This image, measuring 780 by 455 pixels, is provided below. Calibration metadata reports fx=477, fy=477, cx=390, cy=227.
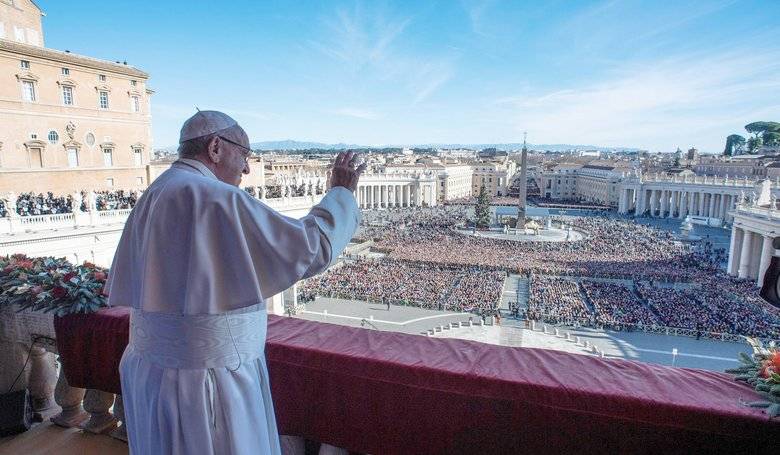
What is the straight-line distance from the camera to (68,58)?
14234 millimetres

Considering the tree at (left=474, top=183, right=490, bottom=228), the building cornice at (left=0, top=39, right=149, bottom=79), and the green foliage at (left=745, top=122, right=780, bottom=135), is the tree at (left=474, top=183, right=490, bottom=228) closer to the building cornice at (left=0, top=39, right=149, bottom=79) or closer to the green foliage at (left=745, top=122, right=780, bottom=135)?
the building cornice at (left=0, top=39, right=149, bottom=79)

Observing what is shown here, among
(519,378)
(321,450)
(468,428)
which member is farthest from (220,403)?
(519,378)

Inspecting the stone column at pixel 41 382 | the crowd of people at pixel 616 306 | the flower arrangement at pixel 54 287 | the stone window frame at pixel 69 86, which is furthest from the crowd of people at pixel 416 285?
the flower arrangement at pixel 54 287

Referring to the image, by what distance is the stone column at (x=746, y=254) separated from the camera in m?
28.2

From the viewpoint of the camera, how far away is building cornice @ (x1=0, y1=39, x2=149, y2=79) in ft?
42.2

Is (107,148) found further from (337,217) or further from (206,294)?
(337,217)

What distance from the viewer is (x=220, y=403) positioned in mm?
1722

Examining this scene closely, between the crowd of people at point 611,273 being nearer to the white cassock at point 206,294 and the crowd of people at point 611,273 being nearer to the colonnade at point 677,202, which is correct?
the colonnade at point 677,202

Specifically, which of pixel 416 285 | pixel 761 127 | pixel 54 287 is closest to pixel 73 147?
pixel 416 285

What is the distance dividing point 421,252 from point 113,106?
18.4 meters

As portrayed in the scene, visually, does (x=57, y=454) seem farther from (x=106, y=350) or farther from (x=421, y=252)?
(x=421, y=252)

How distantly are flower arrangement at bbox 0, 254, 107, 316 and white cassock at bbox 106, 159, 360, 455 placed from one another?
44.7 inches

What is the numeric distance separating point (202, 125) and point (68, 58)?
52.3ft

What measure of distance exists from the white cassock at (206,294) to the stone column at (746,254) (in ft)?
111
